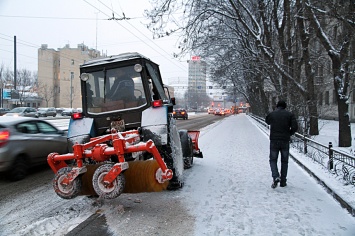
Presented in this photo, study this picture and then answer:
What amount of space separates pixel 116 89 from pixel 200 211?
9.31ft

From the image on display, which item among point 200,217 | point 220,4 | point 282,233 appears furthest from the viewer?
point 220,4

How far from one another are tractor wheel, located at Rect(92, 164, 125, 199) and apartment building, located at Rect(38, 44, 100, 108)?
266 feet

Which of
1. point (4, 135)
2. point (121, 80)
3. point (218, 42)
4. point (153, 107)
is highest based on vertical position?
point (218, 42)

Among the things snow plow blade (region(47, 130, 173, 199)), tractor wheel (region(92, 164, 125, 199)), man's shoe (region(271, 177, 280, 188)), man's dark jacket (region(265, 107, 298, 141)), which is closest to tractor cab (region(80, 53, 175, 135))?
snow plow blade (region(47, 130, 173, 199))

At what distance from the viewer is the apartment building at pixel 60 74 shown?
83812mm

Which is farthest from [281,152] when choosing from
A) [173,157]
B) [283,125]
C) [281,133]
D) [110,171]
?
[110,171]

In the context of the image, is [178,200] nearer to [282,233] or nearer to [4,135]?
[282,233]

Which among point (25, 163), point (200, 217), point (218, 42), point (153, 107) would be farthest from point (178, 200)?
point (218, 42)

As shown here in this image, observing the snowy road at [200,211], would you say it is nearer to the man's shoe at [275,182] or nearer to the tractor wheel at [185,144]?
the man's shoe at [275,182]

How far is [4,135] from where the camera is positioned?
7.45 meters

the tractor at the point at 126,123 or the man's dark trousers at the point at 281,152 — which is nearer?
the tractor at the point at 126,123

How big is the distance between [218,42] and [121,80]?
1905 cm

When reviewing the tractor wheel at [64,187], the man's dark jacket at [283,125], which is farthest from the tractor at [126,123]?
the man's dark jacket at [283,125]

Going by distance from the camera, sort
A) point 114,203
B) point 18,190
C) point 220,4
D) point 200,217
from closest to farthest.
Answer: point 200,217 → point 114,203 → point 18,190 → point 220,4
